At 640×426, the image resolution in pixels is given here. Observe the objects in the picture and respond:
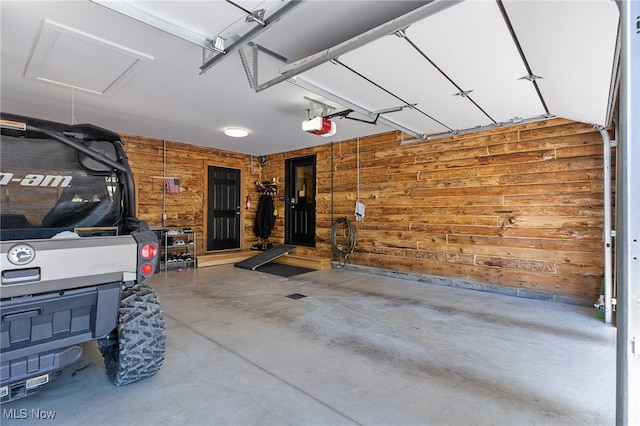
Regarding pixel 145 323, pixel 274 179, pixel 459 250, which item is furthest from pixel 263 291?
pixel 274 179

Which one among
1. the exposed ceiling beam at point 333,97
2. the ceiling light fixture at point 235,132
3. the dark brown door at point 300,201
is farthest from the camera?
the dark brown door at point 300,201

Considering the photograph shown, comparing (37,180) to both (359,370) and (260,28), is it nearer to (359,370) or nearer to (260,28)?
(260,28)

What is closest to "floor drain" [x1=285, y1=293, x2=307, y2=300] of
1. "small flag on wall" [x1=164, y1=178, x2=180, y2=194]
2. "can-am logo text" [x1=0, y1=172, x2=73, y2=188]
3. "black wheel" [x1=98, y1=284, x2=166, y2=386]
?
"black wheel" [x1=98, y1=284, x2=166, y2=386]

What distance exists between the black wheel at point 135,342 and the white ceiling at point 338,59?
206 cm

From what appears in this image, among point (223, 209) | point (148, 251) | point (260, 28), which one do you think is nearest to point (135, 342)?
point (148, 251)

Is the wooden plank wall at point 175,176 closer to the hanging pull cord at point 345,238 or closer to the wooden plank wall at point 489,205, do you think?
the hanging pull cord at point 345,238

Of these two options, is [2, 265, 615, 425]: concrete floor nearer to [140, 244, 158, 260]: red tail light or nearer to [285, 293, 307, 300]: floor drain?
[285, 293, 307, 300]: floor drain

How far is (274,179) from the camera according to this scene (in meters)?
8.24

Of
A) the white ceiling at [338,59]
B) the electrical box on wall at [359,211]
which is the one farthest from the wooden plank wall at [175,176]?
the electrical box on wall at [359,211]

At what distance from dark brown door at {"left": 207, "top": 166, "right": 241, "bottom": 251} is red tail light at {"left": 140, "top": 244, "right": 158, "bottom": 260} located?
588 cm

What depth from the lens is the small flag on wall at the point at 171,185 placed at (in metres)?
6.73

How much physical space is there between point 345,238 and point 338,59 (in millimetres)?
4525

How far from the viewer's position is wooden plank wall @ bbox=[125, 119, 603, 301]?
13.3 feet

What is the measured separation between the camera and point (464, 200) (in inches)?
198
